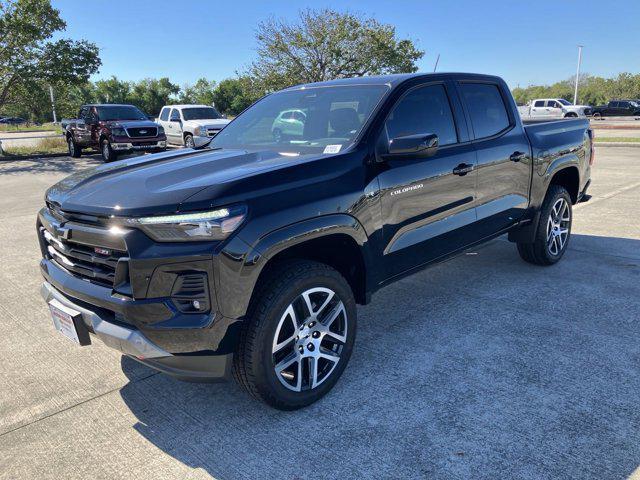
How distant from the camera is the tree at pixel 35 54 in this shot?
57.0 feet

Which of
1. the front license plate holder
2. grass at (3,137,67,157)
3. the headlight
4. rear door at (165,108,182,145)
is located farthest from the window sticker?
grass at (3,137,67,157)

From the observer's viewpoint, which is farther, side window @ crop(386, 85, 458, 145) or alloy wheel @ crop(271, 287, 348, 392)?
side window @ crop(386, 85, 458, 145)

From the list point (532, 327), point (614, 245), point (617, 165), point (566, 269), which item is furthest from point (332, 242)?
point (617, 165)

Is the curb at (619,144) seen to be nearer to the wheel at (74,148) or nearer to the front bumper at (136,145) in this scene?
the front bumper at (136,145)

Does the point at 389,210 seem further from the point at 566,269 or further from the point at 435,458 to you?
the point at 566,269

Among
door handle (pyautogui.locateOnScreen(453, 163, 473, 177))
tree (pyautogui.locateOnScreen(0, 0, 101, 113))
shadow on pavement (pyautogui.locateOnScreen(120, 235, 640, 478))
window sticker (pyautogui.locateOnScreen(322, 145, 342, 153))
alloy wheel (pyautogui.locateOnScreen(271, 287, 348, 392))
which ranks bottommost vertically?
shadow on pavement (pyautogui.locateOnScreen(120, 235, 640, 478))

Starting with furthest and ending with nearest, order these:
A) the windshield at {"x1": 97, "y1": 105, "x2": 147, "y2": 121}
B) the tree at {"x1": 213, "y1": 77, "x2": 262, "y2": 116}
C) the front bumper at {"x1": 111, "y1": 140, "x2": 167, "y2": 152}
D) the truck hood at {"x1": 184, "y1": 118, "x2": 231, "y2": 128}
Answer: the tree at {"x1": 213, "y1": 77, "x2": 262, "y2": 116} → the truck hood at {"x1": 184, "y1": 118, "x2": 231, "y2": 128} → the windshield at {"x1": 97, "y1": 105, "x2": 147, "y2": 121} → the front bumper at {"x1": 111, "y1": 140, "x2": 167, "y2": 152}

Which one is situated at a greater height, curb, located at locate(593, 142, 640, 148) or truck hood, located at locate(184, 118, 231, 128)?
truck hood, located at locate(184, 118, 231, 128)

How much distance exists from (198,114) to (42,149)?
780cm

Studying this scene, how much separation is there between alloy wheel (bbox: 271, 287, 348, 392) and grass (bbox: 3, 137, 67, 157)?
20.8 m

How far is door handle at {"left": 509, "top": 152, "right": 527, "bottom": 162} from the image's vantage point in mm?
4379

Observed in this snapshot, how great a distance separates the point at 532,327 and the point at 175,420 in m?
2.64

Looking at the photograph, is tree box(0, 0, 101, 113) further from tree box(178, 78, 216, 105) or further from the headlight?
tree box(178, 78, 216, 105)

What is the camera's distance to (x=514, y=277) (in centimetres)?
493
